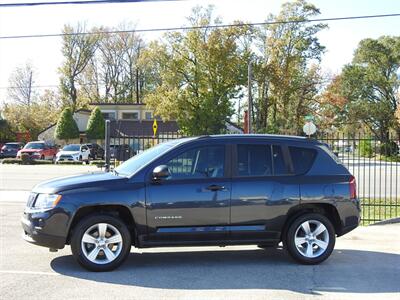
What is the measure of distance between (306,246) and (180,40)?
3632cm

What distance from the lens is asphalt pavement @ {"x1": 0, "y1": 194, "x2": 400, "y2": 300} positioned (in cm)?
609

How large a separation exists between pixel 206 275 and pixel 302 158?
2237mm

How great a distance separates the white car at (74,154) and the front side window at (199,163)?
31956 millimetres

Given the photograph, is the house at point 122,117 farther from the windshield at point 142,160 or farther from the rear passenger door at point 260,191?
the rear passenger door at point 260,191

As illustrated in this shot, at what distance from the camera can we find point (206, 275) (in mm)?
6914

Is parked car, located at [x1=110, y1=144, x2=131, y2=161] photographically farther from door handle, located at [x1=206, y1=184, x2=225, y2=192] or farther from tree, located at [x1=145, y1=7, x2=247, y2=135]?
tree, located at [x1=145, y1=7, x2=247, y2=135]

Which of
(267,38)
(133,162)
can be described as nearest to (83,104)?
(267,38)

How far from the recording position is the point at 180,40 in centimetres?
4234

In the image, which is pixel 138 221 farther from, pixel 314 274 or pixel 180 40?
pixel 180 40

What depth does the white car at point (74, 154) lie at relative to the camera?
1510 inches

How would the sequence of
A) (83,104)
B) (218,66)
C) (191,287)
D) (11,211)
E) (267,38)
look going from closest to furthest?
(191,287)
(11,211)
(218,66)
(267,38)
(83,104)

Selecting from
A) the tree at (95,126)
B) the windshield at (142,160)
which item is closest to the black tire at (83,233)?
the windshield at (142,160)

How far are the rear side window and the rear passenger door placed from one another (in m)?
0.12

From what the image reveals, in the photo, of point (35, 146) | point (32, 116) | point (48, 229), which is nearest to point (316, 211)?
point (48, 229)
